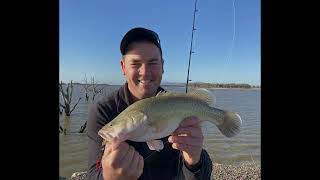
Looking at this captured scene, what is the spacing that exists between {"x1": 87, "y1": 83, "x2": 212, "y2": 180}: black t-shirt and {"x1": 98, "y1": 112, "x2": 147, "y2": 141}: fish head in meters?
0.37

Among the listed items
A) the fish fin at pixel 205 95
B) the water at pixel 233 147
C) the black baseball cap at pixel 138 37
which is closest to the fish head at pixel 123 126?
the fish fin at pixel 205 95

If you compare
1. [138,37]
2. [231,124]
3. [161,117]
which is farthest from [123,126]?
[138,37]

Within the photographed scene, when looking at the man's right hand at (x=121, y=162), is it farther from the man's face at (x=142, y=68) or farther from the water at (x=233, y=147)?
the water at (x=233, y=147)

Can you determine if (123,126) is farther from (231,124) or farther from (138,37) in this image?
(138,37)

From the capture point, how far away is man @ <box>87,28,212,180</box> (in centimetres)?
147

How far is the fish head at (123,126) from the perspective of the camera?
3.91 feet

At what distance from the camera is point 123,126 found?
1.19 m

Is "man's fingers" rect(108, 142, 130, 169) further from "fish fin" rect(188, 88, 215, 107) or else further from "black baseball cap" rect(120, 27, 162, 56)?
"black baseball cap" rect(120, 27, 162, 56)

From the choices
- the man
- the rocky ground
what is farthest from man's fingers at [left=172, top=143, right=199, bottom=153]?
the rocky ground

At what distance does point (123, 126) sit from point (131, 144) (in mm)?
439
